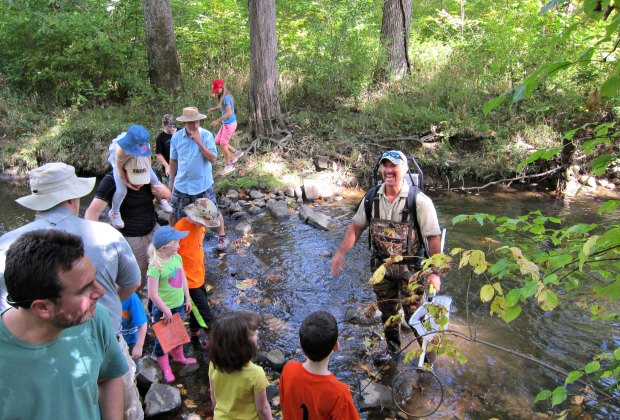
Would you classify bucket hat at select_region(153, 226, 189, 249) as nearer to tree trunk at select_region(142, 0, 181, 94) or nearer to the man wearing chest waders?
the man wearing chest waders

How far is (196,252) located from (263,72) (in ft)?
26.6

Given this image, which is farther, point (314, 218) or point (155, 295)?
point (314, 218)

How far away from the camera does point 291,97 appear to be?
13.8 meters

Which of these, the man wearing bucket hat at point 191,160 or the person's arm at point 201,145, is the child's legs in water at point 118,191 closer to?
the man wearing bucket hat at point 191,160

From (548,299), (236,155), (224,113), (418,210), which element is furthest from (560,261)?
(236,155)

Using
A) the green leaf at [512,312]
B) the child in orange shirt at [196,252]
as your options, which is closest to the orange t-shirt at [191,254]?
the child in orange shirt at [196,252]

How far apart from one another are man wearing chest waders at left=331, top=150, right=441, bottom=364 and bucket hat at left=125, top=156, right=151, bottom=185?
2.03m

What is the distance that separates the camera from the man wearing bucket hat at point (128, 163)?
13.8 ft

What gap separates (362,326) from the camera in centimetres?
526

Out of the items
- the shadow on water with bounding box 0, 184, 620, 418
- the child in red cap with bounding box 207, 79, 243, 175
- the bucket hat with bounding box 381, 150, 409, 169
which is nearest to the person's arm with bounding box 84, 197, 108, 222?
the shadow on water with bounding box 0, 184, 620, 418

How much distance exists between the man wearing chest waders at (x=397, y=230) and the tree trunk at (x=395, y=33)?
33.9 feet

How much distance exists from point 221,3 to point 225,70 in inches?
100

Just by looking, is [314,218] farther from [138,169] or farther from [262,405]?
[262,405]

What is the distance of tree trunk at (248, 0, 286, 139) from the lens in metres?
11.3
